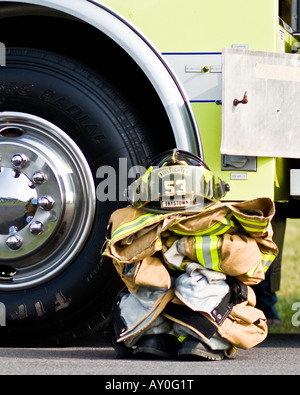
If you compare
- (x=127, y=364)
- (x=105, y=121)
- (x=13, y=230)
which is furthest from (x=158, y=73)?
(x=127, y=364)

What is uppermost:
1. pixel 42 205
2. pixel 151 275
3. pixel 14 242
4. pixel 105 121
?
pixel 105 121

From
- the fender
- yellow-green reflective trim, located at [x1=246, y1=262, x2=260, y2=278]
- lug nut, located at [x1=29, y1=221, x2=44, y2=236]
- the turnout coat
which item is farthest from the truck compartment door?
lug nut, located at [x1=29, y1=221, x2=44, y2=236]

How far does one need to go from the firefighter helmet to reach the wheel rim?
36cm

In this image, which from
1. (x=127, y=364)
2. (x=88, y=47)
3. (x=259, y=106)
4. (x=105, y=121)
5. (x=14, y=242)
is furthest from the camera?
(x=88, y=47)

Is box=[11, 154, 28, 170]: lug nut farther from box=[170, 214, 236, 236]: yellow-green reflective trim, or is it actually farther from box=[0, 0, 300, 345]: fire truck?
box=[170, 214, 236, 236]: yellow-green reflective trim

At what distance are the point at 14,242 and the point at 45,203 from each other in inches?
7.2

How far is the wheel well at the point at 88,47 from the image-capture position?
3959mm

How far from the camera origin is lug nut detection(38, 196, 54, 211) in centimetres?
379

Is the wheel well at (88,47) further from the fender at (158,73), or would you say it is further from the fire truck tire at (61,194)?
the fender at (158,73)

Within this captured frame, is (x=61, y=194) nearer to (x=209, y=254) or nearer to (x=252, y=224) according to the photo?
(x=209, y=254)

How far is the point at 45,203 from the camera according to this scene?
3.79m

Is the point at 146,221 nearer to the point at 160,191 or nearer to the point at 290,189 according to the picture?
the point at 160,191

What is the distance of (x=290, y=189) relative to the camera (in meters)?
3.79

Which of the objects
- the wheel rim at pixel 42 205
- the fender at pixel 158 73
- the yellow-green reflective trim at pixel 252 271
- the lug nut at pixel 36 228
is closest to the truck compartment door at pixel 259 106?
the fender at pixel 158 73
